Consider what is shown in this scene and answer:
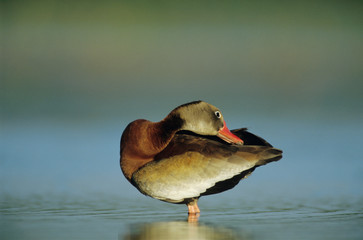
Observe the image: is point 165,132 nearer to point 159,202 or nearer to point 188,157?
point 188,157

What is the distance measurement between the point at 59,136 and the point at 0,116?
2.34 meters

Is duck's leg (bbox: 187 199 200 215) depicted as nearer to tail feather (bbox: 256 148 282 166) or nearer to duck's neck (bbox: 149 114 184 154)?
duck's neck (bbox: 149 114 184 154)

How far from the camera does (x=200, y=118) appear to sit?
8141 millimetres

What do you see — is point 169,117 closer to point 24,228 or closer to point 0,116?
point 24,228

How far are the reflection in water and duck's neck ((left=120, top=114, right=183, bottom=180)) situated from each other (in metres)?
1.02

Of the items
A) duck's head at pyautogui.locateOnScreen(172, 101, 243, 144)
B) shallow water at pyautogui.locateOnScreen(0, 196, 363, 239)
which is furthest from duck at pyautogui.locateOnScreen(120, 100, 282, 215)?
shallow water at pyautogui.locateOnScreen(0, 196, 363, 239)

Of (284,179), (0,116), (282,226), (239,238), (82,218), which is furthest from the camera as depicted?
(0,116)

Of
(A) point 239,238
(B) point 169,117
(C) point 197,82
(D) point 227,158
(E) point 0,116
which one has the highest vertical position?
(C) point 197,82

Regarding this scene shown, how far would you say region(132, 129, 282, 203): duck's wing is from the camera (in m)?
7.81

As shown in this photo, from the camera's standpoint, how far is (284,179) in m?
10.4

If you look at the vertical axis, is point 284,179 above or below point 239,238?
above

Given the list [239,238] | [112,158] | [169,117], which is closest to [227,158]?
[169,117]

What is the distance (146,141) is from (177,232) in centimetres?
163

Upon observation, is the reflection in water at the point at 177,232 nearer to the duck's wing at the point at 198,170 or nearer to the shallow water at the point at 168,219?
the shallow water at the point at 168,219
